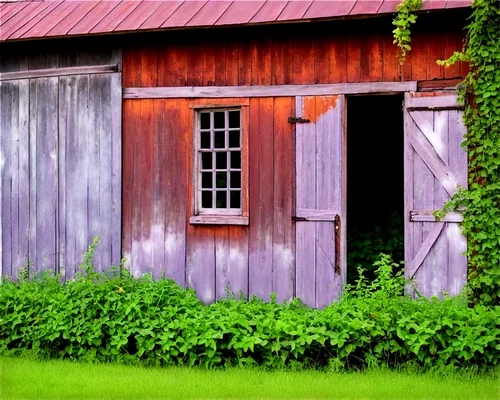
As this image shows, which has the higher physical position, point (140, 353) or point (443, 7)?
point (443, 7)

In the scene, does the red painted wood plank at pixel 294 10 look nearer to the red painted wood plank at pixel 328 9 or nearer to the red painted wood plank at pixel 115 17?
the red painted wood plank at pixel 328 9

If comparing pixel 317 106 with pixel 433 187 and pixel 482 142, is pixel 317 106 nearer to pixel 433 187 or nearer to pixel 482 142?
pixel 433 187

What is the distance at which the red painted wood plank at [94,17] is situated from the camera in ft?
35.4

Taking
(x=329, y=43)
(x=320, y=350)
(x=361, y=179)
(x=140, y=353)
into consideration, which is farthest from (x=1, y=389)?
(x=361, y=179)

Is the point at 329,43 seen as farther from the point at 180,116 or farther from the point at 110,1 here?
the point at 110,1

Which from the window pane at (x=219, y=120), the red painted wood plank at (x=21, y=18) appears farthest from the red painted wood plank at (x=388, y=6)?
the red painted wood plank at (x=21, y=18)

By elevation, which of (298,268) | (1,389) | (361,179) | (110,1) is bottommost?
(1,389)

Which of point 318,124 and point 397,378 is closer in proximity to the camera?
point 397,378

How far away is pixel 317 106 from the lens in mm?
9914

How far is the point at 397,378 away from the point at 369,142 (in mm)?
6711

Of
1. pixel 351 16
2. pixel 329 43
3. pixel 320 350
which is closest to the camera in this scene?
pixel 320 350

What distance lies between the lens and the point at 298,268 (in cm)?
999

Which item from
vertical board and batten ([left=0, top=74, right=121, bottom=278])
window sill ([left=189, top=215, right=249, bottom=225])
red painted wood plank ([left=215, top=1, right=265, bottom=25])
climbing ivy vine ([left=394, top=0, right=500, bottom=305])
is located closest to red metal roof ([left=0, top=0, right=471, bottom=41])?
red painted wood plank ([left=215, top=1, right=265, bottom=25])

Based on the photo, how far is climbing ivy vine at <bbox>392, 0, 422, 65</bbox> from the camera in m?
8.98
